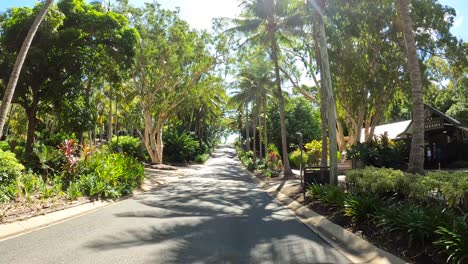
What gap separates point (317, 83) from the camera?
32.1 metres

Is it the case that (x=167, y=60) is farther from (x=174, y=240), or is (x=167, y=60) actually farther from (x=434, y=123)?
(x=174, y=240)

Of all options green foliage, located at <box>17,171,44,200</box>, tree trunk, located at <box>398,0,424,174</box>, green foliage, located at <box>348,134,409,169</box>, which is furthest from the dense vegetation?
green foliage, located at <box>348,134,409,169</box>

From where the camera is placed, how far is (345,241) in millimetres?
8406

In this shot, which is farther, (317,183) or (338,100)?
(338,100)

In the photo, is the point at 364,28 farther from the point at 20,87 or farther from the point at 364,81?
the point at 20,87

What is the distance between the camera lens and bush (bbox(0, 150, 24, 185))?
36.6ft

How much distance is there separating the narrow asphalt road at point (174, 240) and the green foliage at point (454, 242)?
5.56 ft

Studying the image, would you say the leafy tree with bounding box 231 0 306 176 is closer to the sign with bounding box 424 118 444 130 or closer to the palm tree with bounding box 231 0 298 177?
the palm tree with bounding box 231 0 298 177

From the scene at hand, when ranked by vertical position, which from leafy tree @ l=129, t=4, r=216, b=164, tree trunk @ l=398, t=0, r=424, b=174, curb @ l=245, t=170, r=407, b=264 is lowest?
curb @ l=245, t=170, r=407, b=264

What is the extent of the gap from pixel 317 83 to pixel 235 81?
55.8ft

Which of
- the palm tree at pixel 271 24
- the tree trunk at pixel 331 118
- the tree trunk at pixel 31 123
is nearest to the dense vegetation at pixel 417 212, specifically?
the tree trunk at pixel 331 118

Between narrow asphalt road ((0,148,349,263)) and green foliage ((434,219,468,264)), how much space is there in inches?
66.7

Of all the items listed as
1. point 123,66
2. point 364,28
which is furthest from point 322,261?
point 364,28

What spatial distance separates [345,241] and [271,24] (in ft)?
70.7
